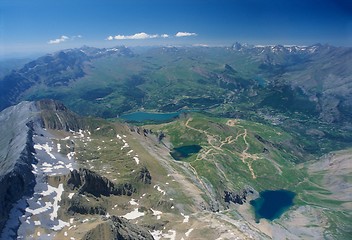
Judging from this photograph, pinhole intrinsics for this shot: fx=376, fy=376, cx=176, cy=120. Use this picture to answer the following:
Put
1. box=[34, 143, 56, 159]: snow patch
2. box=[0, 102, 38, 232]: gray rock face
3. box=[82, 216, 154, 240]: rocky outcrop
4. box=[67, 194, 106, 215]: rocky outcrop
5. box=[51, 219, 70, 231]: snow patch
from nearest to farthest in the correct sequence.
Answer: box=[82, 216, 154, 240]: rocky outcrop → box=[51, 219, 70, 231]: snow patch → box=[0, 102, 38, 232]: gray rock face → box=[67, 194, 106, 215]: rocky outcrop → box=[34, 143, 56, 159]: snow patch

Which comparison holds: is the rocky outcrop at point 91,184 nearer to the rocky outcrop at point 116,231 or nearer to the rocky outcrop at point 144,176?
the rocky outcrop at point 144,176

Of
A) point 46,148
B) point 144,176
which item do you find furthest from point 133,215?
point 46,148

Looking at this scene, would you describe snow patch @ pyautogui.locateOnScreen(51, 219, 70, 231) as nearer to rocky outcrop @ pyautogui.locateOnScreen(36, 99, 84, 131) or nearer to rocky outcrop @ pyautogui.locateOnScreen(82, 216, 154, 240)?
rocky outcrop @ pyautogui.locateOnScreen(82, 216, 154, 240)

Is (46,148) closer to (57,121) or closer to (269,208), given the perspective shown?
(57,121)

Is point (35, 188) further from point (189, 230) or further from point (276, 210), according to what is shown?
point (276, 210)

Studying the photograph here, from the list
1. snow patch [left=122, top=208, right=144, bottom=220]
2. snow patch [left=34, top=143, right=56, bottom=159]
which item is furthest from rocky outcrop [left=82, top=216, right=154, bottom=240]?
snow patch [left=34, top=143, right=56, bottom=159]

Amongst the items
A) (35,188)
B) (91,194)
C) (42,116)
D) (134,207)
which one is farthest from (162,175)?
(42,116)

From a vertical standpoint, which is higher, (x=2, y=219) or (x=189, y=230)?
(x=2, y=219)
